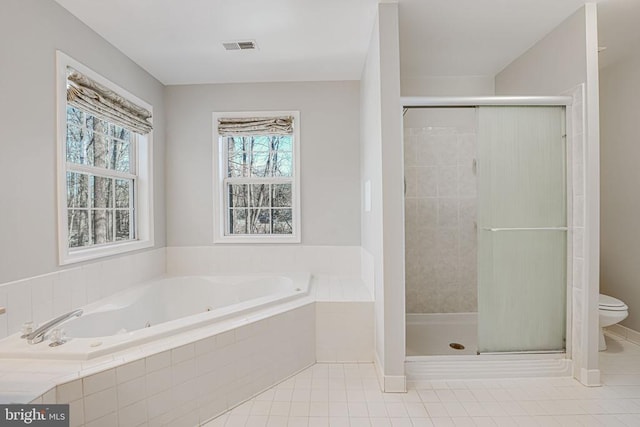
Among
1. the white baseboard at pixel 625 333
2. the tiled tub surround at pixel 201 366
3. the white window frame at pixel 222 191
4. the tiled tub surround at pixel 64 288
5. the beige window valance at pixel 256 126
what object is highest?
the beige window valance at pixel 256 126

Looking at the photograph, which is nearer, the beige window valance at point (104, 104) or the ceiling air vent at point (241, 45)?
the beige window valance at point (104, 104)

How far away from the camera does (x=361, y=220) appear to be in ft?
10.3

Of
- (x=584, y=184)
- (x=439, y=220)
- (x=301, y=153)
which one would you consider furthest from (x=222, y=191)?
(x=584, y=184)

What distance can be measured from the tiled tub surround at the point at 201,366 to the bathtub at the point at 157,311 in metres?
0.05

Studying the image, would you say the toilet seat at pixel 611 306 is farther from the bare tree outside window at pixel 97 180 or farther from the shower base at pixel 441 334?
the bare tree outside window at pixel 97 180

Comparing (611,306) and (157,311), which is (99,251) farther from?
(611,306)

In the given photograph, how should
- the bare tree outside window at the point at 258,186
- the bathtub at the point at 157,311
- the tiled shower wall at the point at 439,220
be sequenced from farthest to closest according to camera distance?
the bare tree outside window at the point at 258,186
the tiled shower wall at the point at 439,220
the bathtub at the point at 157,311

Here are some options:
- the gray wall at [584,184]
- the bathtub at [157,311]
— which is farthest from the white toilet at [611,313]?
the bathtub at [157,311]

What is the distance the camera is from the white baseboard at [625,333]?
2631 millimetres

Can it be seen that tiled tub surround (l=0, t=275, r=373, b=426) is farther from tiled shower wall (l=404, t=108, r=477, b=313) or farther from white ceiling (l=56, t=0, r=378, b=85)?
white ceiling (l=56, t=0, r=378, b=85)

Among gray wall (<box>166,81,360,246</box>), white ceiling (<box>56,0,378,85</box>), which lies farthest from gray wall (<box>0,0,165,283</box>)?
gray wall (<box>166,81,360,246</box>)

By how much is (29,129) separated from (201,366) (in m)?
1.61

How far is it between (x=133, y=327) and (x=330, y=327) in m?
1.45

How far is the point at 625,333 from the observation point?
107 inches
